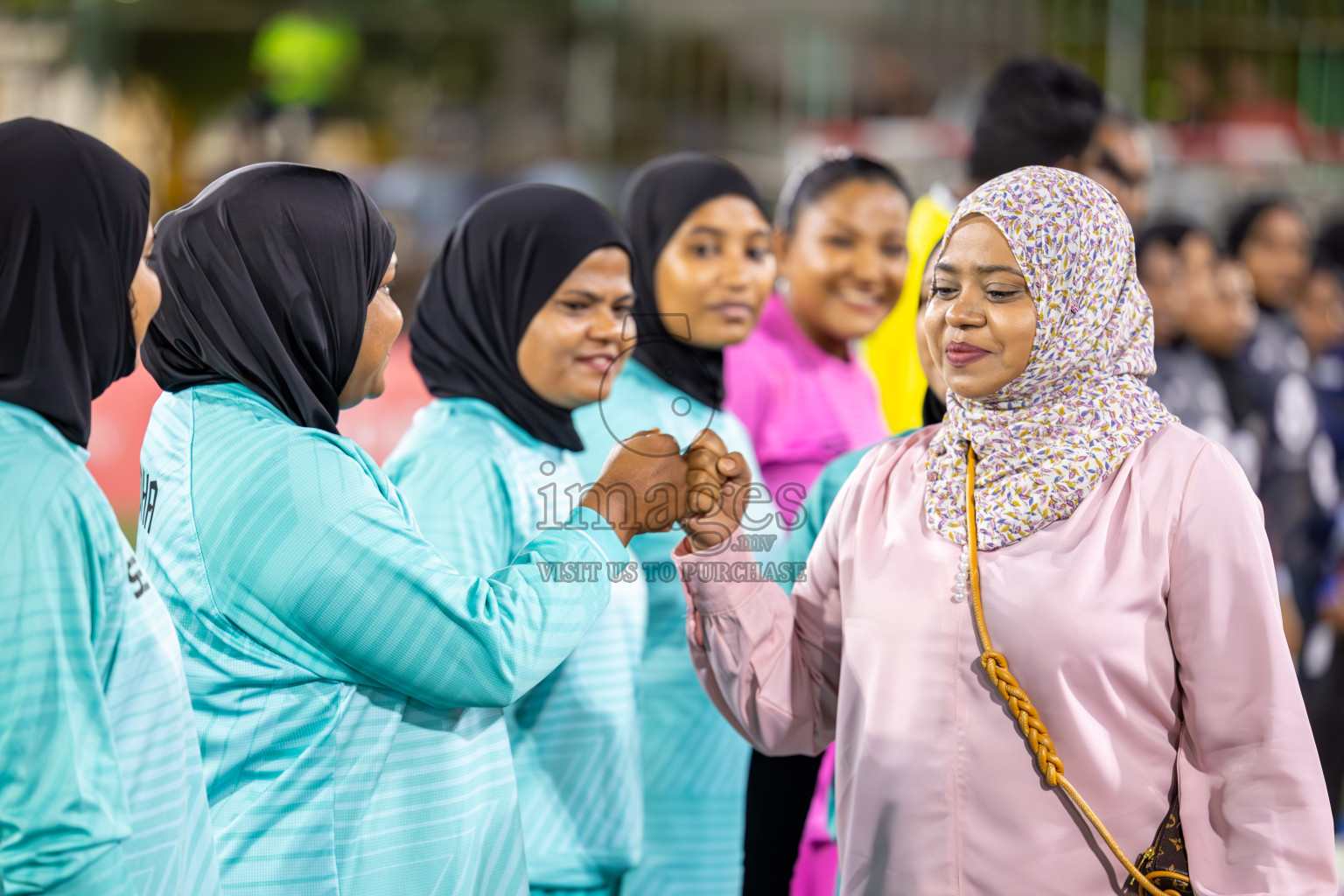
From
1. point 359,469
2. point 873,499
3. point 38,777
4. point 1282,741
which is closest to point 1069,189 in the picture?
point 873,499

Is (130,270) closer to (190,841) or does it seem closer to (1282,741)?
(190,841)

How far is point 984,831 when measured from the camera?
1.63 meters

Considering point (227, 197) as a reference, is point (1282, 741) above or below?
below

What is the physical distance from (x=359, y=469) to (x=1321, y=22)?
418 inches

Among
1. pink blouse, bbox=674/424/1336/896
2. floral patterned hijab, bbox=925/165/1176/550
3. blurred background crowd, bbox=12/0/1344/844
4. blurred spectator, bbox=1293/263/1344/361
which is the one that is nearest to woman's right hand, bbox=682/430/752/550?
pink blouse, bbox=674/424/1336/896

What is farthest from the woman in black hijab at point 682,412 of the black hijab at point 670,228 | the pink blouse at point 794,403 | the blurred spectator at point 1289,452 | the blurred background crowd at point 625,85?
the blurred background crowd at point 625,85

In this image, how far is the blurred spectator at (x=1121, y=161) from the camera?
11.5 feet

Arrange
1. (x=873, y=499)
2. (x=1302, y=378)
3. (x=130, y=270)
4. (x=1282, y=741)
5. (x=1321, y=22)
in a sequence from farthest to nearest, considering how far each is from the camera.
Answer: (x=1321, y=22) < (x=1302, y=378) < (x=873, y=499) < (x=1282, y=741) < (x=130, y=270)

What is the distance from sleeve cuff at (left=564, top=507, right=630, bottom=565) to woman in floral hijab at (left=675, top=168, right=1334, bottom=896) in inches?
12.7

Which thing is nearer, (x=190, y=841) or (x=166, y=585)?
(x=190, y=841)

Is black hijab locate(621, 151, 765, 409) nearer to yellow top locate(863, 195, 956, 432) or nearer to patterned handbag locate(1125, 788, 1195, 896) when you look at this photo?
yellow top locate(863, 195, 956, 432)

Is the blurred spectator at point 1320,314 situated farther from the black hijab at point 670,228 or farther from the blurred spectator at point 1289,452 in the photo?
the black hijab at point 670,228

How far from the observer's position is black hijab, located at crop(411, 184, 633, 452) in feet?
7.17

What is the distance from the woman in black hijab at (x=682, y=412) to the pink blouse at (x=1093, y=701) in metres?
A: 0.75
